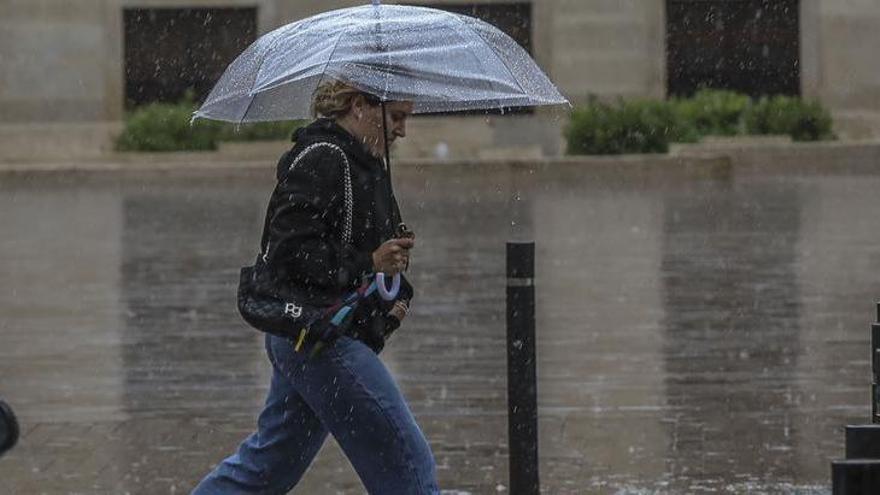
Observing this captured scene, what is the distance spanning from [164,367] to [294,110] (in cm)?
571

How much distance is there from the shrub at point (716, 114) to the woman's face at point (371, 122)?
89.2 feet

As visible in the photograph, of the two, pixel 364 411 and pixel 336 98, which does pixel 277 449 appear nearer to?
pixel 364 411

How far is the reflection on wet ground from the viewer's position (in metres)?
8.99

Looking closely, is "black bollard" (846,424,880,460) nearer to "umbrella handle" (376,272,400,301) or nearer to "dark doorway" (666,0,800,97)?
"umbrella handle" (376,272,400,301)

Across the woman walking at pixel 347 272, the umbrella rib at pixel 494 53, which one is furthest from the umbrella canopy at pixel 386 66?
the woman walking at pixel 347 272

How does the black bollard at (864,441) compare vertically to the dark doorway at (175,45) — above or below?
below

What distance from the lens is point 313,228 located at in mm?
5914

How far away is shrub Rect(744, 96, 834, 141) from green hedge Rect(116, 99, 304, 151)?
268 inches

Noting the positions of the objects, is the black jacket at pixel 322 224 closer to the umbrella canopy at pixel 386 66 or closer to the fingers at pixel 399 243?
the fingers at pixel 399 243

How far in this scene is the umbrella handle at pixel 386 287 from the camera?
6.02 meters

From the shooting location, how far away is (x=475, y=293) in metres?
15.6

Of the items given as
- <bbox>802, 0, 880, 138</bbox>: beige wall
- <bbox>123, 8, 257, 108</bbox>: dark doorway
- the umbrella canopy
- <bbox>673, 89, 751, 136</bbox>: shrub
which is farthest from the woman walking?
<bbox>123, 8, 257, 108</bbox>: dark doorway

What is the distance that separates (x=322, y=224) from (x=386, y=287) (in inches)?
12.1

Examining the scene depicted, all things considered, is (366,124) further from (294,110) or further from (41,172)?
(41,172)
